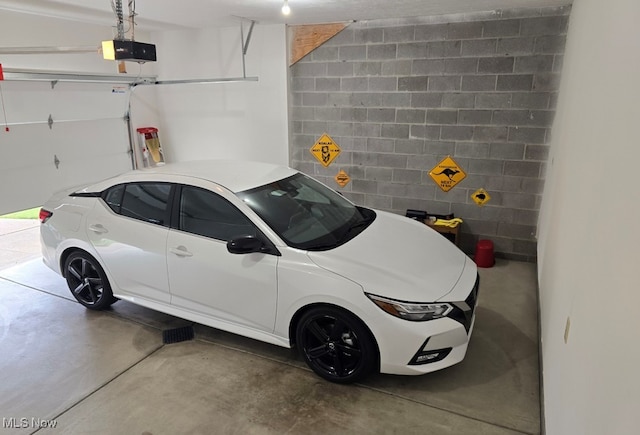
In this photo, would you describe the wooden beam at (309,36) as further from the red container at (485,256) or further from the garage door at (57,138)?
the red container at (485,256)

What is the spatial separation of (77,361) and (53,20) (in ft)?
14.9

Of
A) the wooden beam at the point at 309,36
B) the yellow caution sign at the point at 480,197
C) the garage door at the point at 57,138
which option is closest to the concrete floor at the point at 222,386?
the yellow caution sign at the point at 480,197

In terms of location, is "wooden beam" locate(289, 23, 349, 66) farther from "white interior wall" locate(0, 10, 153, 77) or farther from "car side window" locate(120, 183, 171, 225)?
"car side window" locate(120, 183, 171, 225)

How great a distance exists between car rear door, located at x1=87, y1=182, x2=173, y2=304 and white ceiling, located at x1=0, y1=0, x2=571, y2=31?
2.15 m

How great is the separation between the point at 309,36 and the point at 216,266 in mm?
3925

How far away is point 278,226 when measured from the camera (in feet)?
10.2

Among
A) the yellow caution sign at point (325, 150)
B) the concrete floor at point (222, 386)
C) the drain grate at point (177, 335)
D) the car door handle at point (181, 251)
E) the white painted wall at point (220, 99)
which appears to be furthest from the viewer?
the white painted wall at point (220, 99)

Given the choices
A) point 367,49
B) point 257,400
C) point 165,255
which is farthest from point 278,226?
point 367,49

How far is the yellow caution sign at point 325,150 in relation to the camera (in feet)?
19.7

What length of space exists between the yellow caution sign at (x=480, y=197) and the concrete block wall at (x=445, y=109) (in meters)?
0.06

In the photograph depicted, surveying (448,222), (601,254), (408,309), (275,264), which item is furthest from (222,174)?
(448,222)

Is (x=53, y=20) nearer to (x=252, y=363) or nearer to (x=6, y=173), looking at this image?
(x=6, y=173)

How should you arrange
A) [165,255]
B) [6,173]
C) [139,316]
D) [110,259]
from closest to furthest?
[165,255], [110,259], [139,316], [6,173]

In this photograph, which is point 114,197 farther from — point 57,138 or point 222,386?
point 57,138
